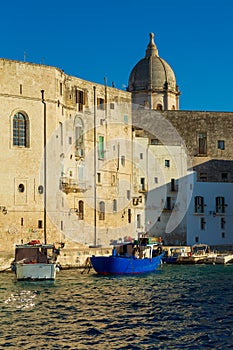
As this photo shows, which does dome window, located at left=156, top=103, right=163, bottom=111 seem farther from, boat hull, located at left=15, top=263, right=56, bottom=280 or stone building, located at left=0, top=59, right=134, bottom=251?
boat hull, located at left=15, top=263, right=56, bottom=280

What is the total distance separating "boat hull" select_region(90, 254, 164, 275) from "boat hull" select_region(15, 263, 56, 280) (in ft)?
→ 12.7

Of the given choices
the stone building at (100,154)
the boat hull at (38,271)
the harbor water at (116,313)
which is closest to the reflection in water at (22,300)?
the harbor water at (116,313)

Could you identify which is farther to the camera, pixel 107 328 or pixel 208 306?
pixel 208 306

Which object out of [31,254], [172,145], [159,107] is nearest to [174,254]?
[172,145]

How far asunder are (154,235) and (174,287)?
20.3m

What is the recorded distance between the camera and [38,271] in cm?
3272

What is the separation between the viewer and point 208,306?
24000 millimetres

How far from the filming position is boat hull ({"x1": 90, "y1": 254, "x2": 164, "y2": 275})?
36.0 metres

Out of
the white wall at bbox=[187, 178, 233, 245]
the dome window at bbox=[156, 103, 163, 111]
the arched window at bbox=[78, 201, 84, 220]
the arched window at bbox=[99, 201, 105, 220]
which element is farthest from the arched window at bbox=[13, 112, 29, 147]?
the dome window at bbox=[156, 103, 163, 111]

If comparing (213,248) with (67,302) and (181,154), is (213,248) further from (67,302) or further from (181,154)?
(67,302)

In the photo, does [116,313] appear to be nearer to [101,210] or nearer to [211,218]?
[101,210]

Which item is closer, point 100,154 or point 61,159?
point 61,159

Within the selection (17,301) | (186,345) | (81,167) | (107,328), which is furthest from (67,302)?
(81,167)

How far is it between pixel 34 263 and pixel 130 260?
6.64 metres
